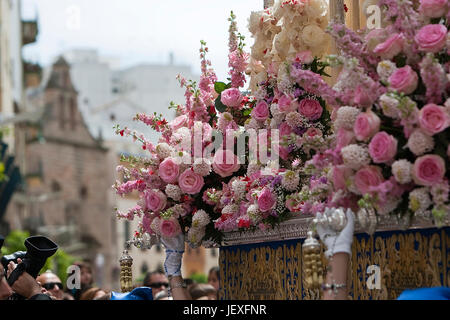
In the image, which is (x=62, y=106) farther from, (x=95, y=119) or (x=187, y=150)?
(x=187, y=150)

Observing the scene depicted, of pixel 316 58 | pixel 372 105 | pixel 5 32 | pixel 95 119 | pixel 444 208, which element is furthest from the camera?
pixel 95 119

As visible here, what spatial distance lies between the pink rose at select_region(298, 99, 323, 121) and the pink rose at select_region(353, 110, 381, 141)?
1034 mm

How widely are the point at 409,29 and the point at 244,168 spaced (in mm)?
1650

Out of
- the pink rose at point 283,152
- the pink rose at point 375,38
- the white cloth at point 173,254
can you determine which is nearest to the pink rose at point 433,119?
the pink rose at point 375,38

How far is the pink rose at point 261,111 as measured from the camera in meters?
5.60

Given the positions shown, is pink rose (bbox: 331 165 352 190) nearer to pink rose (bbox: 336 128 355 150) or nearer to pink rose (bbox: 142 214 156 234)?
pink rose (bbox: 336 128 355 150)

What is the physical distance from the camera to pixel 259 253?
5.75 metres

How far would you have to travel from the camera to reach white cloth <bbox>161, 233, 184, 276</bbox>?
570 cm

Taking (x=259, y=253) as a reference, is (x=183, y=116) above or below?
above

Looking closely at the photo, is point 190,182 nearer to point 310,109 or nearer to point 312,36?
point 310,109

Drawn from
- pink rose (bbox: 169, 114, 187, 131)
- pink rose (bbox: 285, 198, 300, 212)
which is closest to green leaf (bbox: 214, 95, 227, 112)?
pink rose (bbox: 169, 114, 187, 131)

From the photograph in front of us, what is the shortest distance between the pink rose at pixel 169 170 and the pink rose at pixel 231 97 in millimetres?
496

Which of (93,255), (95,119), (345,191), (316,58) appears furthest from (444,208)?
(95,119)

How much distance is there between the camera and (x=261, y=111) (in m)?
Result: 5.61
